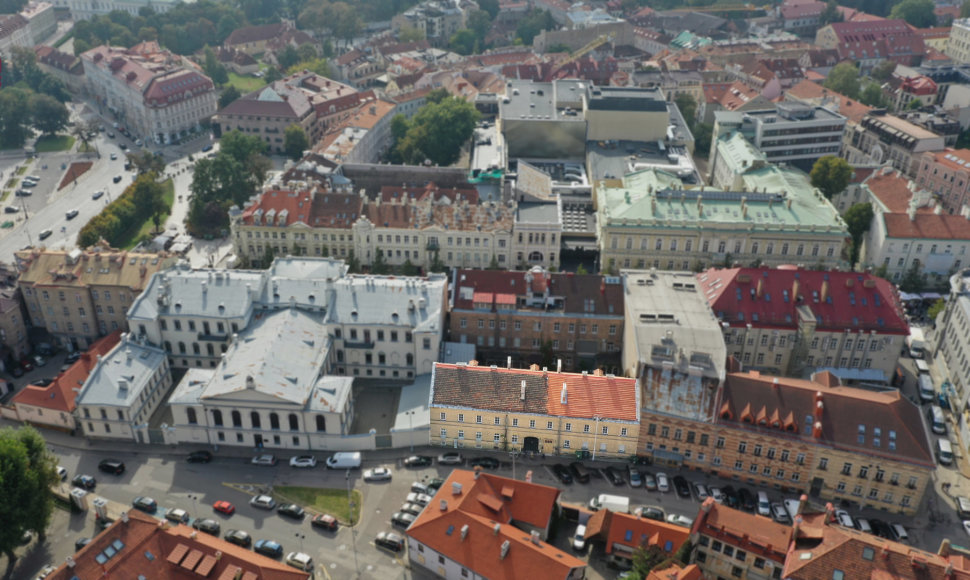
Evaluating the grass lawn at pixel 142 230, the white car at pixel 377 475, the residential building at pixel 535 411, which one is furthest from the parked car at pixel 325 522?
the grass lawn at pixel 142 230

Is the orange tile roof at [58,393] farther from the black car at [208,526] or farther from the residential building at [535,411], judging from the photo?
the residential building at [535,411]

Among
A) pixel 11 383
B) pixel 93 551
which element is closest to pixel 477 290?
pixel 93 551

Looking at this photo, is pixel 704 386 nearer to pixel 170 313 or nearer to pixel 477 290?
pixel 477 290

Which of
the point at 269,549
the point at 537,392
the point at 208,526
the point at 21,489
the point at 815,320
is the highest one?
the point at 815,320

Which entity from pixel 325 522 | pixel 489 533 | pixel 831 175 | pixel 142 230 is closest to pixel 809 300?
pixel 831 175

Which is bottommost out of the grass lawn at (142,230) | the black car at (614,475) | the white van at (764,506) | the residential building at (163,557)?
the black car at (614,475)

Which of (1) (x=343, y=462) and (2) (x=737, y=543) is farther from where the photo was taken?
(1) (x=343, y=462)

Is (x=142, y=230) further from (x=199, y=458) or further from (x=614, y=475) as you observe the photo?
(x=614, y=475)
